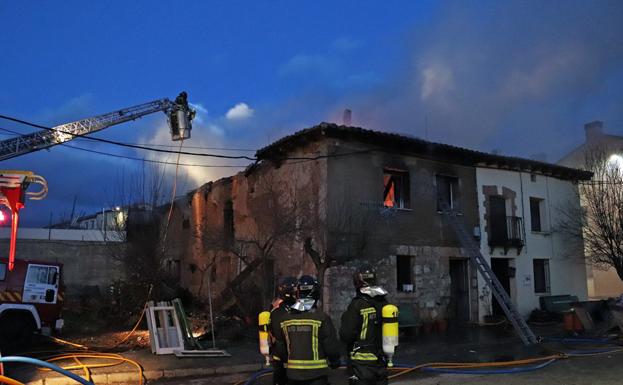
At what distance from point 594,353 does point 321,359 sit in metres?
9.43

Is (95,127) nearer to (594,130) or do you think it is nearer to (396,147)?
(396,147)

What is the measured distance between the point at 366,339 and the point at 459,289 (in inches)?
525

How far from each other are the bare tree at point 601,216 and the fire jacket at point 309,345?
1806 cm

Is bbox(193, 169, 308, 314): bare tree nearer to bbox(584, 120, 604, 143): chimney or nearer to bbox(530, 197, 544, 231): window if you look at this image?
bbox(530, 197, 544, 231): window

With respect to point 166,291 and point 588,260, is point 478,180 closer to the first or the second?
point 588,260

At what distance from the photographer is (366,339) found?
511 centimetres

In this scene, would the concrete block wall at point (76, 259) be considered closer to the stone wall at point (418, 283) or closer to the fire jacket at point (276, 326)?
the stone wall at point (418, 283)

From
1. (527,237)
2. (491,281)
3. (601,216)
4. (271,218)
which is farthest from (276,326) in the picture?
(601,216)

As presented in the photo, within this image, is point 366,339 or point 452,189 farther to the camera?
→ point 452,189

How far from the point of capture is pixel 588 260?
20422 mm

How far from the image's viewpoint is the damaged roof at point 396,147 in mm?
14667

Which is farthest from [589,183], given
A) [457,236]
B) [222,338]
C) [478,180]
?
[222,338]

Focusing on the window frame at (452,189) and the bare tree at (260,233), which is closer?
the bare tree at (260,233)

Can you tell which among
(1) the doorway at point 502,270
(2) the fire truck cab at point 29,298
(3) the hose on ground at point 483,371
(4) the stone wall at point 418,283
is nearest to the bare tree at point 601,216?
(1) the doorway at point 502,270
